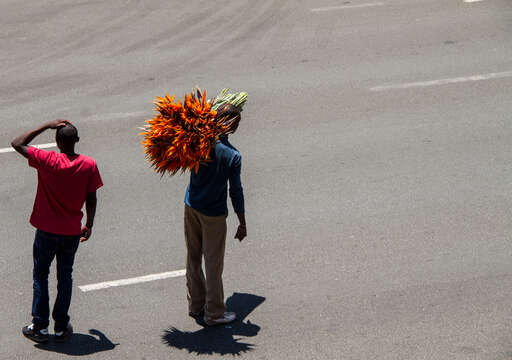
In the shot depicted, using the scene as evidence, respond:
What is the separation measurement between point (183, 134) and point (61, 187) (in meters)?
1.02

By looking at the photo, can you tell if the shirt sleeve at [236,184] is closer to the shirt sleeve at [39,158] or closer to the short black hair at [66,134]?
the short black hair at [66,134]

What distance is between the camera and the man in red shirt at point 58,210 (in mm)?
6148

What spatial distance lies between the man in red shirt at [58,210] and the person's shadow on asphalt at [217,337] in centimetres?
90

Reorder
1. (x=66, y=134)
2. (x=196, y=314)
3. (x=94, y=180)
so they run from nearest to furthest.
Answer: (x=66, y=134) < (x=94, y=180) < (x=196, y=314)

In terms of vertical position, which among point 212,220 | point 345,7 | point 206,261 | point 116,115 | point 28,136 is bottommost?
point 206,261

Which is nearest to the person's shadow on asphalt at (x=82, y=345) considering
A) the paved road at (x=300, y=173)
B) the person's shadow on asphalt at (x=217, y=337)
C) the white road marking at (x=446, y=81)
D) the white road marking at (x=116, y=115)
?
the paved road at (x=300, y=173)

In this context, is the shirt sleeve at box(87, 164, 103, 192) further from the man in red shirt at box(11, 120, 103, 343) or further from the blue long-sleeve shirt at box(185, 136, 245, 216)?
the blue long-sleeve shirt at box(185, 136, 245, 216)

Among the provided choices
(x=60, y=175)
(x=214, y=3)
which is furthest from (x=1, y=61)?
(x=60, y=175)

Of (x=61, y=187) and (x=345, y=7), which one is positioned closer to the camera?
(x=61, y=187)

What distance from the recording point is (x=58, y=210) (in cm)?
628

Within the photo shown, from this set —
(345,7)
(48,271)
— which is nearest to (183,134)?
(48,271)

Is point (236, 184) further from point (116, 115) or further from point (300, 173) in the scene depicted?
point (116, 115)

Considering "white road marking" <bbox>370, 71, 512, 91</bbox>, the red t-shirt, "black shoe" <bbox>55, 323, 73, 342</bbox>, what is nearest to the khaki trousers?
the red t-shirt

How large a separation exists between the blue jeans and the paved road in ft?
0.93
